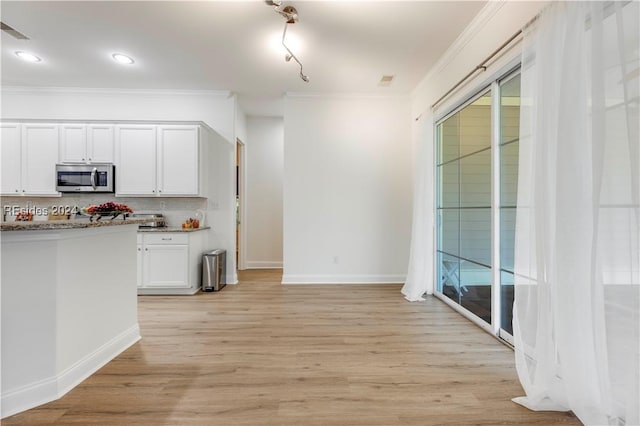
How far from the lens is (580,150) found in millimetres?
1538

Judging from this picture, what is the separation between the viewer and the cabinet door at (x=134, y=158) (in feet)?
→ 13.9

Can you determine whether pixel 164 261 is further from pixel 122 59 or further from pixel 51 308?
pixel 122 59

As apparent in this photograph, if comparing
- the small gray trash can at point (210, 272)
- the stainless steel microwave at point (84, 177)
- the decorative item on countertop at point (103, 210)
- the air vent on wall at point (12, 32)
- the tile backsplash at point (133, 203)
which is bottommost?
the small gray trash can at point (210, 272)

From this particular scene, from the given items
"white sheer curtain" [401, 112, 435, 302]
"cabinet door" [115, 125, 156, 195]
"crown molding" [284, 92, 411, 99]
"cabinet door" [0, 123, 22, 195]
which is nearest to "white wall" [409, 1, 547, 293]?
"white sheer curtain" [401, 112, 435, 302]

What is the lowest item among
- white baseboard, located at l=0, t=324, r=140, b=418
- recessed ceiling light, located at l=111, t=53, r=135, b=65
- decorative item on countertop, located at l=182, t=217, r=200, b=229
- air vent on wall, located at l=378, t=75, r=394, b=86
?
white baseboard, located at l=0, t=324, r=140, b=418

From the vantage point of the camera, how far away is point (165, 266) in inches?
160

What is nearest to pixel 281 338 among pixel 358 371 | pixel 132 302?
pixel 358 371

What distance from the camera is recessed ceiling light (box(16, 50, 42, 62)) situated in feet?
11.5

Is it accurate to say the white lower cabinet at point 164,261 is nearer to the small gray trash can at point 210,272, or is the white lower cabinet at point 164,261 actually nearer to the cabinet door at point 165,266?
the cabinet door at point 165,266

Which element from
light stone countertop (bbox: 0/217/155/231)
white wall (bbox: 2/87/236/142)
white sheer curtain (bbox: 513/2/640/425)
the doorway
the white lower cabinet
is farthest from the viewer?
the doorway

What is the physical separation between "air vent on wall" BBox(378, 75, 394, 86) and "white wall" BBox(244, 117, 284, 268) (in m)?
2.51

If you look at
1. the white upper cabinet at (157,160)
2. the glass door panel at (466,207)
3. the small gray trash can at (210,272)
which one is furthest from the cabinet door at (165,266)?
the glass door panel at (466,207)

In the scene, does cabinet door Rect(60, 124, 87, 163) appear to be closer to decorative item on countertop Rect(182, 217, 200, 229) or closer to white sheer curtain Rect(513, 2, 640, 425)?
decorative item on countertop Rect(182, 217, 200, 229)

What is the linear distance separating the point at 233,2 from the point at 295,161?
236cm
